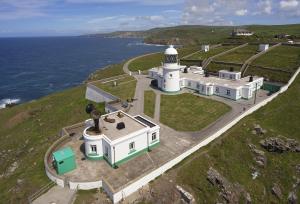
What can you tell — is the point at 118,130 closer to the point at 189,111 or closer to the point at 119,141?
the point at 119,141

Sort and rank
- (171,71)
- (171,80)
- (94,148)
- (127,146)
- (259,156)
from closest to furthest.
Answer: (127,146)
(94,148)
(259,156)
(171,71)
(171,80)

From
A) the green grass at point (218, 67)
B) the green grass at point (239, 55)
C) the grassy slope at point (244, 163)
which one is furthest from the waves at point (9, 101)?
the grassy slope at point (244, 163)

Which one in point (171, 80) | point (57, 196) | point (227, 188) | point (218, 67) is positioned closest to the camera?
point (57, 196)

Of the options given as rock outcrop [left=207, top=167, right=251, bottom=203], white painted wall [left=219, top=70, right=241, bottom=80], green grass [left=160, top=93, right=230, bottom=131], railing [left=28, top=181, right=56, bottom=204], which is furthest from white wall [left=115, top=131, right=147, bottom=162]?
white painted wall [left=219, top=70, right=241, bottom=80]

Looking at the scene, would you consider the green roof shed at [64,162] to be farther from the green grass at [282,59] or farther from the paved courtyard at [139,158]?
the green grass at [282,59]

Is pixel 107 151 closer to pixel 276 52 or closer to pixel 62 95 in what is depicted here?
pixel 62 95

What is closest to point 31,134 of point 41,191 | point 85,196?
point 41,191
